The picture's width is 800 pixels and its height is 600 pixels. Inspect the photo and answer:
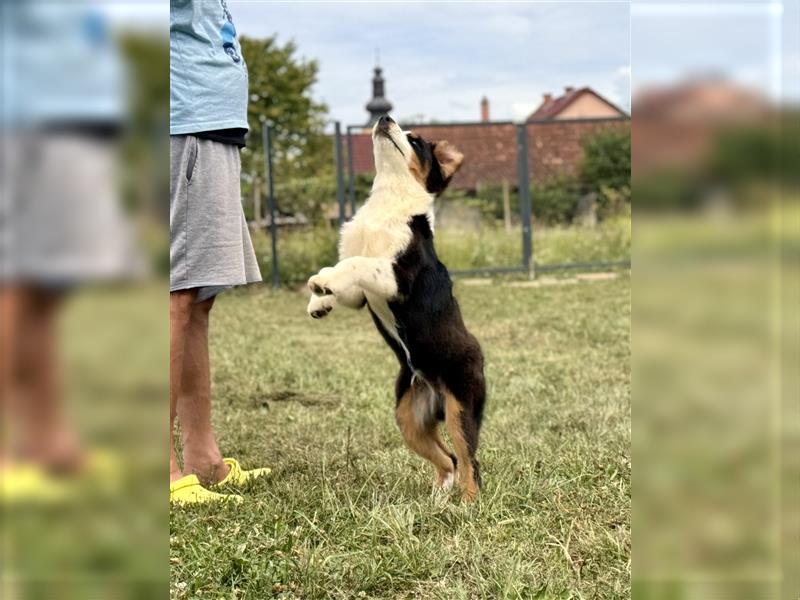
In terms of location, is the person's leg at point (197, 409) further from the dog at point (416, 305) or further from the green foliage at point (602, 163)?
the green foliage at point (602, 163)

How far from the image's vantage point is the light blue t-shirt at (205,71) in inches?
99.6

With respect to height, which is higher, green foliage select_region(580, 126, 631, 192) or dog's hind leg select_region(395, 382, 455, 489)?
green foliage select_region(580, 126, 631, 192)

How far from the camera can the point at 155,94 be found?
0.73 metres

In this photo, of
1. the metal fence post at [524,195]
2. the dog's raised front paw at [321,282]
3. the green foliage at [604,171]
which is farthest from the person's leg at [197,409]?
the green foliage at [604,171]

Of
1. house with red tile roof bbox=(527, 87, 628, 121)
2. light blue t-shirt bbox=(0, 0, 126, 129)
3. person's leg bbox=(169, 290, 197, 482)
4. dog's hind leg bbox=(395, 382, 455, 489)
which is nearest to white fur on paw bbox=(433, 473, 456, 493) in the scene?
dog's hind leg bbox=(395, 382, 455, 489)

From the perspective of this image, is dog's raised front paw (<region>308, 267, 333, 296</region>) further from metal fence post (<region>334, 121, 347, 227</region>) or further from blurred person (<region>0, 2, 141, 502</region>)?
metal fence post (<region>334, 121, 347, 227</region>)

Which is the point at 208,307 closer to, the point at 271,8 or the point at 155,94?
the point at 155,94

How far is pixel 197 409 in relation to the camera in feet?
10.2

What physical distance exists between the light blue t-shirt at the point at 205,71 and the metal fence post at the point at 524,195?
29.0 ft

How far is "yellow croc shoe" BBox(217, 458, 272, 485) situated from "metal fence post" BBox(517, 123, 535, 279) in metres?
8.56

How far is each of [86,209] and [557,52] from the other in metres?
9.12

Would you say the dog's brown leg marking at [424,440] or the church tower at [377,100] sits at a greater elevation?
the church tower at [377,100]

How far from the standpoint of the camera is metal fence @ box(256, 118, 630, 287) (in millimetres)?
10805

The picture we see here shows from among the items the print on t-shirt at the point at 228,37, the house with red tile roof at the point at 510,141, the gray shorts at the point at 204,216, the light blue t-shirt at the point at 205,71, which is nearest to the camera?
the light blue t-shirt at the point at 205,71
